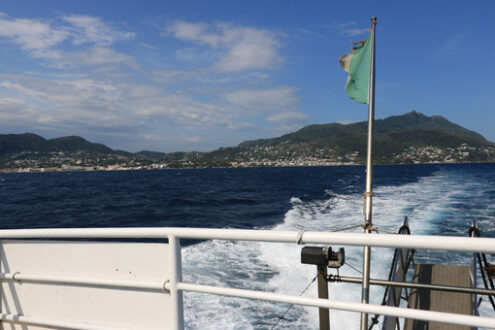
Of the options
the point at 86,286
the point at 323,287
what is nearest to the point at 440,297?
the point at 323,287

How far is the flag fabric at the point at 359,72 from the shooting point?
486 centimetres

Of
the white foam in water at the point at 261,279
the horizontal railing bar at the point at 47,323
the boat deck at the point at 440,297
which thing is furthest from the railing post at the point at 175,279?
the white foam in water at the point at 261,279

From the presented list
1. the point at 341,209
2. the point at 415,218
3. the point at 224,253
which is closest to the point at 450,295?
the point at 224,253

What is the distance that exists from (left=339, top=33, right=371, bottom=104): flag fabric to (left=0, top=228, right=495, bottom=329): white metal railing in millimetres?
3715

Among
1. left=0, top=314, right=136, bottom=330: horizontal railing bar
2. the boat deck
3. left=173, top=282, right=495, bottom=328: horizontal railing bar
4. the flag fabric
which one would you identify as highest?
the flag fabric

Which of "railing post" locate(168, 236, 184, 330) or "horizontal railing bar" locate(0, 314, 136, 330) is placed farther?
"horizontal railing bar" locate(0, 314, 136, 330)

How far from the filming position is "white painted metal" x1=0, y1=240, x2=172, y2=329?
6.86ft

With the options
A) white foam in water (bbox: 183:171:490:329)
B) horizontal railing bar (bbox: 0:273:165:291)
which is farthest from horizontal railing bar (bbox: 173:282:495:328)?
white foam in water (bbox: 183:171:490:329)

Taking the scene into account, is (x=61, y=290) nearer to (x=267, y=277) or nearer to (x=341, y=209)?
(x=267, y=277)

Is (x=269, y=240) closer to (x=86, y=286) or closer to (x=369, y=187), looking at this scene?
(x=86, y=286)

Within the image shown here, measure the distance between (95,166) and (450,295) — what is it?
171 meters

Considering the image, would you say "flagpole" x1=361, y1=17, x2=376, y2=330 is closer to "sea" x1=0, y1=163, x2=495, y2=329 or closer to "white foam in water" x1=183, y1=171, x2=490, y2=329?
"sea" x1=0, y1=163, x2=495, y2=329

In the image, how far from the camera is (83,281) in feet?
7.26

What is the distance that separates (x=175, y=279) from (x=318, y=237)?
938mm
